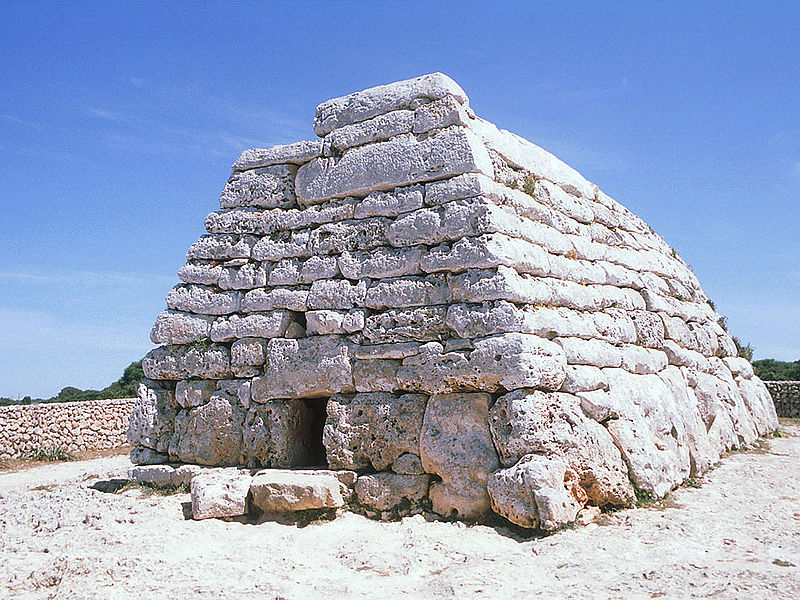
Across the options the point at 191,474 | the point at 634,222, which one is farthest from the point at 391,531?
the point at 634,222

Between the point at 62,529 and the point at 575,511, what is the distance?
3789mm

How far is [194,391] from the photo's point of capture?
662 cm

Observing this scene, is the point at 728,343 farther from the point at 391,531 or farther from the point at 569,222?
the point at 391,531

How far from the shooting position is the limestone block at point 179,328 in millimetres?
6723

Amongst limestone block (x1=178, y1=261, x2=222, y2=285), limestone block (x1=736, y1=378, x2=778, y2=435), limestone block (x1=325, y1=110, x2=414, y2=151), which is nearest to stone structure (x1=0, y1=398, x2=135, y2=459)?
limestone block (x1=178, y1=261, x2=222, y2=285)

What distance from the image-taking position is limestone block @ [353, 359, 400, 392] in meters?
5.73

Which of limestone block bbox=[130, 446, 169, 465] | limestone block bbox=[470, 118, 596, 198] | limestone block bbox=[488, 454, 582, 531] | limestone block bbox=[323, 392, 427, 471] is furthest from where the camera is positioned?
Result: limestone block bbox=[130, 446, 169, 465]

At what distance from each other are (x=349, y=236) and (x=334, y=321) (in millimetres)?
791

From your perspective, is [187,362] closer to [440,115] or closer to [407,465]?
[407,465]

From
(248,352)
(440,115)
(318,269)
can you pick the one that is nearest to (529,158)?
(440,115)

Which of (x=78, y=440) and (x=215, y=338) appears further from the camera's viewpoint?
(x=78, y=440)

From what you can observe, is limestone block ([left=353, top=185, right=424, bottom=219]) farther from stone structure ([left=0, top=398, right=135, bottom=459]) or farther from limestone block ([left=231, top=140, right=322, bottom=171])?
stone structure ([left=0, top=398, right=135, bottom=459])

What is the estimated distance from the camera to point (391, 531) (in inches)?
202

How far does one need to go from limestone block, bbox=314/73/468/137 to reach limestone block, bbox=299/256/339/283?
1.36 metres
